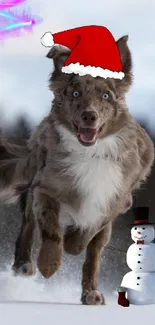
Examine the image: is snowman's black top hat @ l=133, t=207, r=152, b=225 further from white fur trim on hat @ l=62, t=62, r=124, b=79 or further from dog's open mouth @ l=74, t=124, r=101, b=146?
white fur trim on hat @ l=62, t=62, r=124, b=79

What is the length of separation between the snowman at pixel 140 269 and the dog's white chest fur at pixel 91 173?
182mm

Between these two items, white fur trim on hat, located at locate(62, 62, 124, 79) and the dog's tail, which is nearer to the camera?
white fur trim on hat, located at locate(62, 62, 124, 79)

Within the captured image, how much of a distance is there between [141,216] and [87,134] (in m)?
0.39

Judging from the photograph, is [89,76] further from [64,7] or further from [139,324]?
[139,324]

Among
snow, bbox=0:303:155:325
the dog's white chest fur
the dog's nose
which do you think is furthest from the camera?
the dog's white chest fur

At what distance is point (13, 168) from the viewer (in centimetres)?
241

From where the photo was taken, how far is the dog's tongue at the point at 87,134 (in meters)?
2.22

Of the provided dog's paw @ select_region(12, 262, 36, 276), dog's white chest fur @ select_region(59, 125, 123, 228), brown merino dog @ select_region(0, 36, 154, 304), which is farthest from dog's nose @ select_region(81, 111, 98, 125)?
dog's paw @ select_region(12, 262, 36, 276)

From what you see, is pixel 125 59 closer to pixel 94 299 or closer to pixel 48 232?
pixel 48 232

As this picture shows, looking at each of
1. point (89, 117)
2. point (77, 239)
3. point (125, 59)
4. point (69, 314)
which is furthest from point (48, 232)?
point (125, 59)

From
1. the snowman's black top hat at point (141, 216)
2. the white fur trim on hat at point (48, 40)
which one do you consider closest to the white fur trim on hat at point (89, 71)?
the white fur trim on hat at point (48, 40)

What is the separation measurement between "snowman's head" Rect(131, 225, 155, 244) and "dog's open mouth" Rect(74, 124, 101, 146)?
371mm

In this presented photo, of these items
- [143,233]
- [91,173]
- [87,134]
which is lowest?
[143,233]

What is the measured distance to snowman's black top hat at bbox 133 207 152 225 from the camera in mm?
2334
